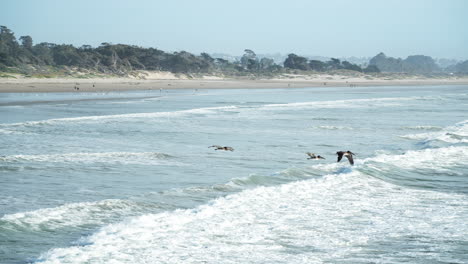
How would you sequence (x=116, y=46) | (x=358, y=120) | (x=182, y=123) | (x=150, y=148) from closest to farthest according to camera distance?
(x=150, y=148), (x=182, y=123), (x=358, y=120), (x=116, y=46)

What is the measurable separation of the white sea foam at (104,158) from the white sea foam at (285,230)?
192 inches

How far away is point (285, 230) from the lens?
941cm

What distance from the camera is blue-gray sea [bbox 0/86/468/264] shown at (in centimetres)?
839

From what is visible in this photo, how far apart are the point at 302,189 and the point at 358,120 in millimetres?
19057

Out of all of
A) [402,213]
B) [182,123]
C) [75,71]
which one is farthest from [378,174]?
[75,71]

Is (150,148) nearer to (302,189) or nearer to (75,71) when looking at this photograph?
(302,189)

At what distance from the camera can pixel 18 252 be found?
8133mm

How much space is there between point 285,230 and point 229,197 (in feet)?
7.68

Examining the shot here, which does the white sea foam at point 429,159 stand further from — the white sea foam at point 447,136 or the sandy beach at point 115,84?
the sandy beach at point 115,84

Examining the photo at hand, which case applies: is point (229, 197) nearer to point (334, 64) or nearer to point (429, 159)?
point (429, 159)

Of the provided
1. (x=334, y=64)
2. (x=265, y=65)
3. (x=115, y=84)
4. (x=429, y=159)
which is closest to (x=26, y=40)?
(x=115, y=84)

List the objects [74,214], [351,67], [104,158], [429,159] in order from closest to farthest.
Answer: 1. [74,214]
2. [104,158]
3. [429,159]
4. [351,67]

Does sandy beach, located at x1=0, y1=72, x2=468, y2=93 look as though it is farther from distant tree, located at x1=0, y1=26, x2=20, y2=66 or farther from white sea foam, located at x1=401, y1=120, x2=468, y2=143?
white sea foam, located at x1=401, y1=120, x2=468, y2=143

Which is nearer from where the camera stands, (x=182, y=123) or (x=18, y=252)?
(x=18, y=252)
